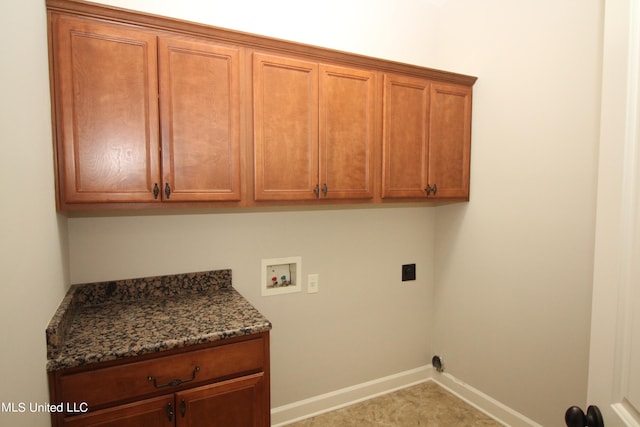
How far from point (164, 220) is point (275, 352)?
1079mm

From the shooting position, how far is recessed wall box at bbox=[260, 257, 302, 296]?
2232 mm

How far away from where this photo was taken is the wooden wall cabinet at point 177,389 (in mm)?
1305

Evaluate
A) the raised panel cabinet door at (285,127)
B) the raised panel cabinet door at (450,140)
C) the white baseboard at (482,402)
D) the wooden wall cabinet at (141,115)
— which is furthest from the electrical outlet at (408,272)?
the wooden wall cabinet at (141,115)

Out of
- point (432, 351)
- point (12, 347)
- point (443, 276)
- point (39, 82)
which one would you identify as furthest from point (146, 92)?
point (432, 351)

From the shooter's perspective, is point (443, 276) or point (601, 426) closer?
point (601, 426)

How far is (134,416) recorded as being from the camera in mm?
1369

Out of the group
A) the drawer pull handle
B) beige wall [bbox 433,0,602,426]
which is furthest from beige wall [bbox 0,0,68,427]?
beige wall [bbox 433,0,602,426]

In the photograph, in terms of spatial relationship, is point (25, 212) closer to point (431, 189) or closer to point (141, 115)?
point (141, 115)

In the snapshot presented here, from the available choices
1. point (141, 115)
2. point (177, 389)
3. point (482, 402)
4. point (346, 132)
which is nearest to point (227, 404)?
point (177, 389)

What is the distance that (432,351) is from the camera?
2.84 m

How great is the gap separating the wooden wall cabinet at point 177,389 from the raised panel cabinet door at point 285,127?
76cm

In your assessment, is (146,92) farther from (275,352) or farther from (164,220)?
(275,352)

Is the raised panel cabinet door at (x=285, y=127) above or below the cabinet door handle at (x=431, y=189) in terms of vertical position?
above

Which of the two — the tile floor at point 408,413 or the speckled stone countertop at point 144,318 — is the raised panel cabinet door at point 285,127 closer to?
the speckled stone countertop at point 144,318
